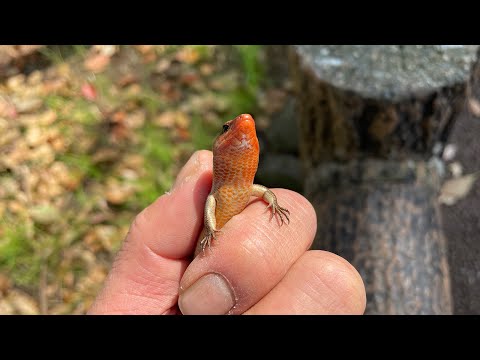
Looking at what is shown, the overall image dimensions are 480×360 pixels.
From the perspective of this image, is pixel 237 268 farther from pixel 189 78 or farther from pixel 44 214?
pixel 189 78

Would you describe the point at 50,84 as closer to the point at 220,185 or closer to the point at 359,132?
the point at 359,132

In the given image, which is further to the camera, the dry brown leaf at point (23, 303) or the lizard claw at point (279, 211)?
the dry brown leaf at point (23, 303)

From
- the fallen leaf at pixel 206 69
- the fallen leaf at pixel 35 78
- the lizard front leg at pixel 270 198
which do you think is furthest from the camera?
the fallen leaf at pixel 206 69

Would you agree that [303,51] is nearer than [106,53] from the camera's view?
Yes

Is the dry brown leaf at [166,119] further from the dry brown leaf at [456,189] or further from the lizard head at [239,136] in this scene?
the lizard head at [239,136]

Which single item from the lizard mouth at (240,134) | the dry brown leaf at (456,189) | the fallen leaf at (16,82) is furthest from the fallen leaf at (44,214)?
the dry brown leaf at (456,189)

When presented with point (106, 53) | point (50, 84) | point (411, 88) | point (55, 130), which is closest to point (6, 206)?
point (55, 130)

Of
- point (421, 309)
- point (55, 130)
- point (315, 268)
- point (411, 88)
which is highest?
point (411, 88)
